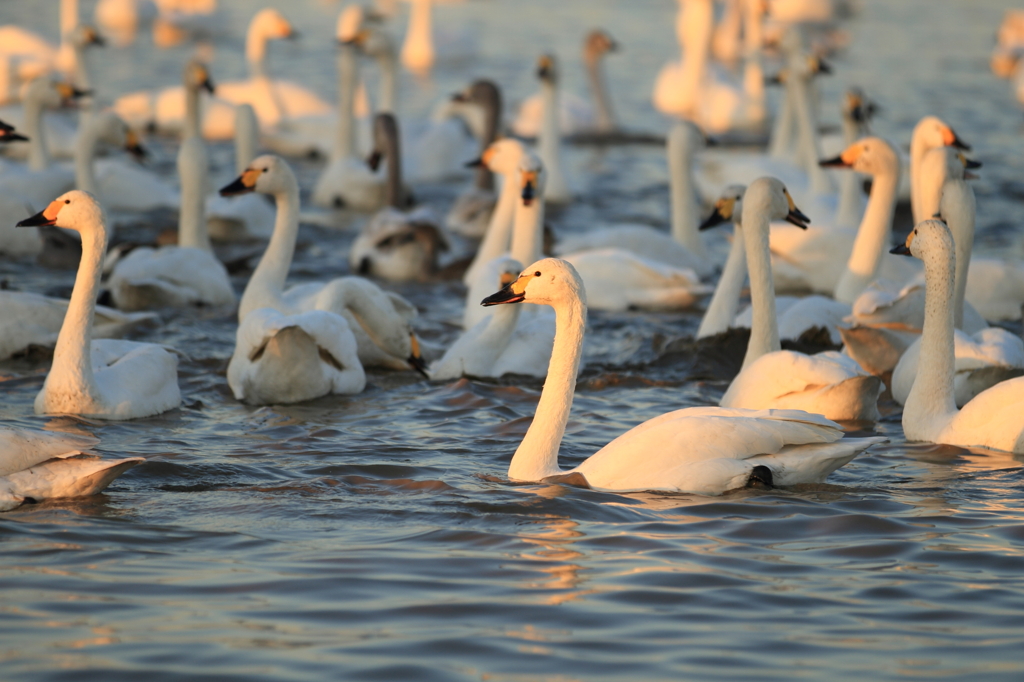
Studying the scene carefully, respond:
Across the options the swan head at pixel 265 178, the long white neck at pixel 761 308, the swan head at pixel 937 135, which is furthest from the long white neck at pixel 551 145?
the long white neck at pixel 761 308

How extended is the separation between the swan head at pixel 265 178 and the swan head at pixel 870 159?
405 centimetres

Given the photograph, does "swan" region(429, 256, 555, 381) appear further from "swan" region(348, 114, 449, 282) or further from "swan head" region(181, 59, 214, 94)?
"swan head" region(181, 59, 214, 94)

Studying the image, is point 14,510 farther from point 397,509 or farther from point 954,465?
point 954,465

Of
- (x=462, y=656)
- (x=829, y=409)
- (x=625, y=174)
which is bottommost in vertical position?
(x=462, y=656)

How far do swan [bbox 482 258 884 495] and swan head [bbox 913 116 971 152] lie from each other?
5700 millimetres

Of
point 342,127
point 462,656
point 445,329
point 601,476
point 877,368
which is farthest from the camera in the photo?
point 342,127

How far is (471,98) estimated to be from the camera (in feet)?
60.0

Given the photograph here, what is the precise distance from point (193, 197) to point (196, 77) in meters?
4.75

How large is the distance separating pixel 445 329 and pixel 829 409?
441 centimetres

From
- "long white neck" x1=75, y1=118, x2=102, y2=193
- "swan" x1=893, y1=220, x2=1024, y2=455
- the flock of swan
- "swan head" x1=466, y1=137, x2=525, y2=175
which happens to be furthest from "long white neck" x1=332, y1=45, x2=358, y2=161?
"swan" x1=893, y1=220, x2=1024, y2=455

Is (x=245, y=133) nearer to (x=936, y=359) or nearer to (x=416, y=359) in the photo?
(x=416, y=359)

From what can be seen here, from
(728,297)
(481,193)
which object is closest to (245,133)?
(481,193)

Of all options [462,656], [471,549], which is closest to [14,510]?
[471,549]

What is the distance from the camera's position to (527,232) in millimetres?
11273
